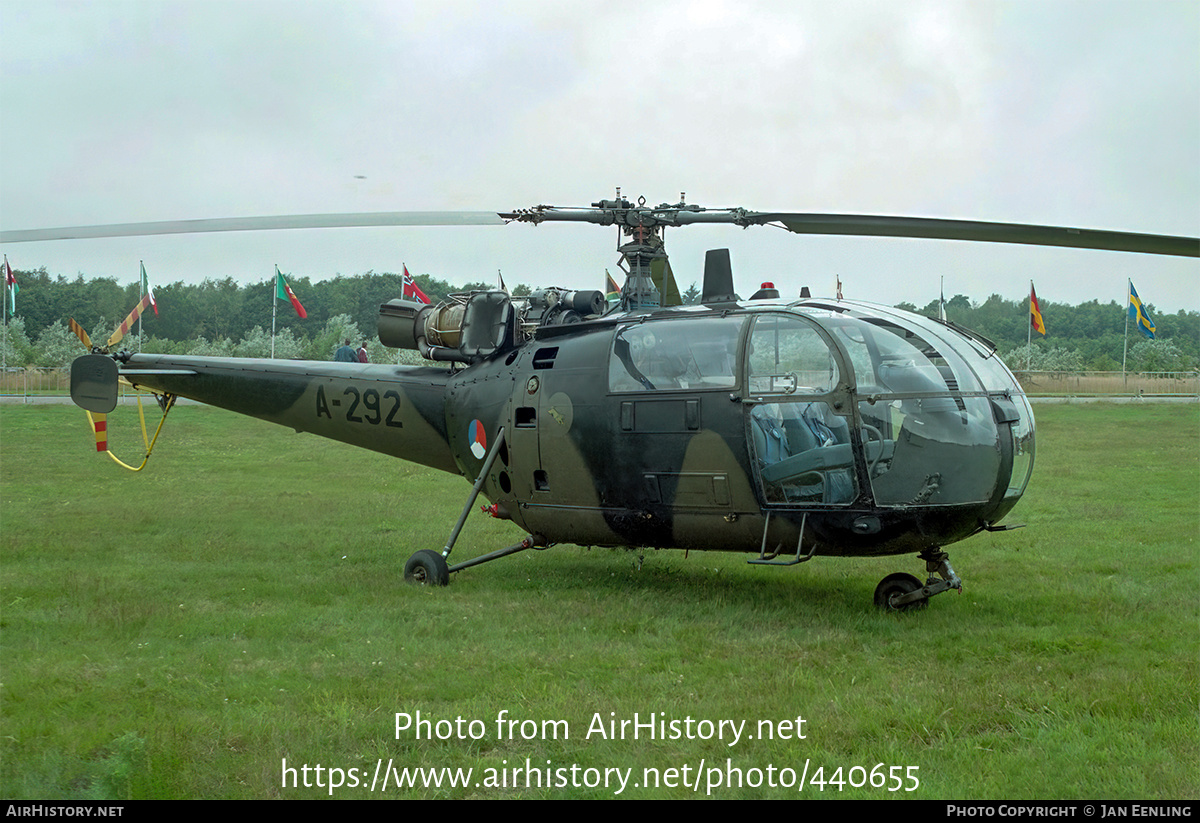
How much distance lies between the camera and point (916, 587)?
7.72 metres

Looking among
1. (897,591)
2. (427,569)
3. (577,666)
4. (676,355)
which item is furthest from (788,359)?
(427,569)

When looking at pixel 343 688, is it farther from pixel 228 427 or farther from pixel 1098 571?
pixel 228 427

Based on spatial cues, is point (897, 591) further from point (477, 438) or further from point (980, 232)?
point (477, 438)

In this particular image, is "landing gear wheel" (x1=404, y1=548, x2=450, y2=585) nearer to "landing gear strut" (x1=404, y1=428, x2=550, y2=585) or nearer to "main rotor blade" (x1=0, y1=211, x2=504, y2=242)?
"landing gear strut" (x1=404, y1=428, x2=550, y2=585)

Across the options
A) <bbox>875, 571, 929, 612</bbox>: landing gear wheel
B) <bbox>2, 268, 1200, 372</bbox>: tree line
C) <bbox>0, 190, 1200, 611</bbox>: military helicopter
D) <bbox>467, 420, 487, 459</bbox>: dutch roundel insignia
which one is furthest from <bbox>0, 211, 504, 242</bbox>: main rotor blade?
<bbox>2, 268, 1200, 372</bbox>: tree line

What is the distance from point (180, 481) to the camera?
15.8 meters

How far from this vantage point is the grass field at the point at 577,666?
481cm

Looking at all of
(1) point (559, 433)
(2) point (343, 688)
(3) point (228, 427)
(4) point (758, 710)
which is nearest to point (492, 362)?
(1) point (559, 433)

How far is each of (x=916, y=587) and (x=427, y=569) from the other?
409 cm

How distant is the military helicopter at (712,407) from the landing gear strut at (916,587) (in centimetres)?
2

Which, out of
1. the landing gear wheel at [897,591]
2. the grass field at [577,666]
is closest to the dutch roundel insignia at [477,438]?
the grass field at [577,666]

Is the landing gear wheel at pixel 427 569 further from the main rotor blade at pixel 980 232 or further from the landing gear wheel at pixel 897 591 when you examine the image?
the main rotor blade at pixel 980 232

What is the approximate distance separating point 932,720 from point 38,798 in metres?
4.31

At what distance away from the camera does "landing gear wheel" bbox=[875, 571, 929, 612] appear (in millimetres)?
7719
